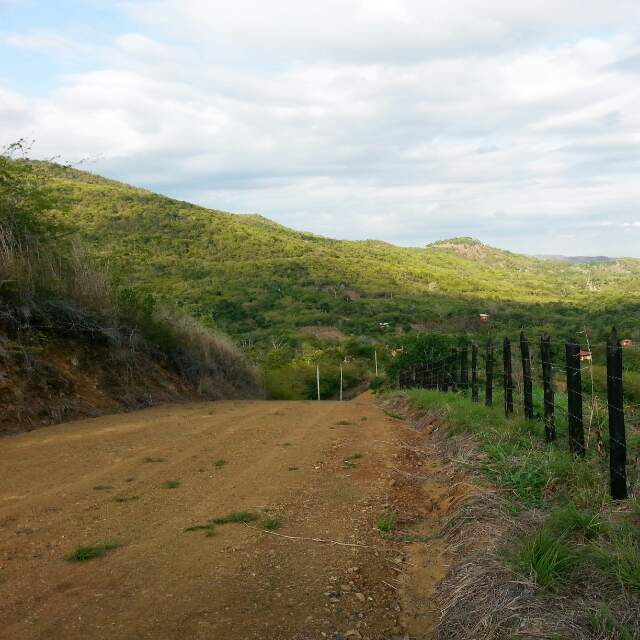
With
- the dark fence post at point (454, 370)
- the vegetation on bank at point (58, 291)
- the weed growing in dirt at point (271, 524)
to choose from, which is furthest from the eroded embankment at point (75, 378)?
Answer: the dark fence post at point (454, 370)

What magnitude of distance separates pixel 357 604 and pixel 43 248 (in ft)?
41.4

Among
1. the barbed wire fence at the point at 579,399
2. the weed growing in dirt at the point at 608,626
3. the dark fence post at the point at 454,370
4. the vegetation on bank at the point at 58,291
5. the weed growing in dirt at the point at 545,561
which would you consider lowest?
the dark fence post at the point at 454,370

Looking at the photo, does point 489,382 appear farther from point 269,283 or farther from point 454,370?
point 269,283

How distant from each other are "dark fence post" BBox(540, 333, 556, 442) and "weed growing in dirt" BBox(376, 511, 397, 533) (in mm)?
3175

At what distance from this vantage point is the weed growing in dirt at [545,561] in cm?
400

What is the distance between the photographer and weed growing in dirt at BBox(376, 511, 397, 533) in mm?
5914

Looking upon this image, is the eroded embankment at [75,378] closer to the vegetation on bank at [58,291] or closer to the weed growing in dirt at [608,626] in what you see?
the vegetation on bank at [58,291]

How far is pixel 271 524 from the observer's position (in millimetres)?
5887

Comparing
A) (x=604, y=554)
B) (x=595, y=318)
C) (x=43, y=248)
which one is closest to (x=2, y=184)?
(x=43, y=248)

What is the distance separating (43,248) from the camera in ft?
47.8

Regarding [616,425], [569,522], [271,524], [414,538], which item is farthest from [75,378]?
[569,522]

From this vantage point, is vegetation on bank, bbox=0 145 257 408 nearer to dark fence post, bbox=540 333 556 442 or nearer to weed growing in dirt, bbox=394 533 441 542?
weed growing in dirt, bbox=394 533 441 542

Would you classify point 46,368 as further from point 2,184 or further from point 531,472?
point 531,472

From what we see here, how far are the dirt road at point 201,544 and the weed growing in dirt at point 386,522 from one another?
0.33 ft
